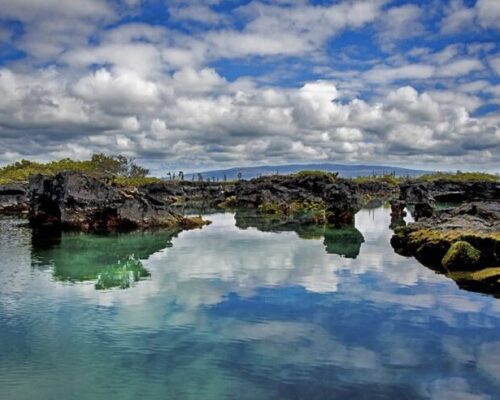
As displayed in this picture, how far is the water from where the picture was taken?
1745 cm

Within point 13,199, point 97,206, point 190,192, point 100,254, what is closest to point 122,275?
point 100,254

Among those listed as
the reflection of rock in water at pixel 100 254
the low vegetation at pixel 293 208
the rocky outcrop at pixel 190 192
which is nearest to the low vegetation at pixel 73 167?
the rocky outcrop at pixel 190 192

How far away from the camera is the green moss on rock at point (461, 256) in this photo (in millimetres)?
34812

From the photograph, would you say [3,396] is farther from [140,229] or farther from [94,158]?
[94,158]

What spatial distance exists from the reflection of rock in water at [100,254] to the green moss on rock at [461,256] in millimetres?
21482

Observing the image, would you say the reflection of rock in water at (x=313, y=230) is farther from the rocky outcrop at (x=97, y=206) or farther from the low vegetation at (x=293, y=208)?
the rocky outcrop at (x=97, y=206)

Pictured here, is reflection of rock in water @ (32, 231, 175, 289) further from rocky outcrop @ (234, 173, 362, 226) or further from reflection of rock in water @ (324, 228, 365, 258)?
rocky outcrop @ (234, 173, 362, 226)

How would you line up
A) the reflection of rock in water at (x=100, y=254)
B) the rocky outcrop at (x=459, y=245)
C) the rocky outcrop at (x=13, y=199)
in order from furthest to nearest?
Result: the rocky outcrop at (x=13, y=199) < the reflection of rock in water at (x=100, y=254) < the rocky outcrop at (x=459, y=245)

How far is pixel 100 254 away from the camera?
148ft

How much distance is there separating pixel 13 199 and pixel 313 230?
209 feet

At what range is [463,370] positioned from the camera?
61.7ft

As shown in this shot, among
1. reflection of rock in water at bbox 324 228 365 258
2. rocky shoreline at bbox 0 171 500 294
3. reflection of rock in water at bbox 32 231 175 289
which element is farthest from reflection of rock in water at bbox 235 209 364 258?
reflection of rock in water at bbox 32 231 175 289

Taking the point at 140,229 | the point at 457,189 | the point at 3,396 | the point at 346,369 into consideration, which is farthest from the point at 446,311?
the point at 457,189

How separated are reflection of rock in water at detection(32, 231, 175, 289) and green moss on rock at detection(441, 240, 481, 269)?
21.5 meters
